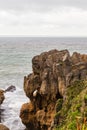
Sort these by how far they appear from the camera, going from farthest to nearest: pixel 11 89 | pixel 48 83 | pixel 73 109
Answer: pixel 11 89 < pixel 48 83 < pixel 73 109

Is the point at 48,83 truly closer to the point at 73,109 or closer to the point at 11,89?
the point at 73,109

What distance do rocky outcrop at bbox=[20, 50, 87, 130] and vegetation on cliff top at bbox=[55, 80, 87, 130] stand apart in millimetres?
4762

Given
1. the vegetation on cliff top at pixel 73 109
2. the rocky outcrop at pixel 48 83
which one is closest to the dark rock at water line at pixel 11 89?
the rocky outcrop at pixel 48 83

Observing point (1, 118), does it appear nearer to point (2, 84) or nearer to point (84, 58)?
point (84, 58)

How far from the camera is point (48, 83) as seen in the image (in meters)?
36.1

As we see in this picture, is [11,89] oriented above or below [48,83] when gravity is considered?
below

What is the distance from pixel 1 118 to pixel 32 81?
9.25m

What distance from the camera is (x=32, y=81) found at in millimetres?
38750

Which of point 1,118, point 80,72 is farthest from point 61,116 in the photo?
point 1,118

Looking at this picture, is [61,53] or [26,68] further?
[26,68]

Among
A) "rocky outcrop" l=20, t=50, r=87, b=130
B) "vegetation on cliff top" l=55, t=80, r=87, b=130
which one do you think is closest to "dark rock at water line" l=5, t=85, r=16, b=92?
"rocky outcrop" l=20, t=50, r=87, b=130

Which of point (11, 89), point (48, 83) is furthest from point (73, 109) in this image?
point (11, 89)

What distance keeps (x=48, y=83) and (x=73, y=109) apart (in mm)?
Answer: 15112

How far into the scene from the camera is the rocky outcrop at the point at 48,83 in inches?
1312
